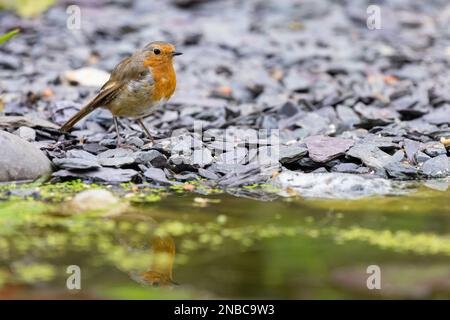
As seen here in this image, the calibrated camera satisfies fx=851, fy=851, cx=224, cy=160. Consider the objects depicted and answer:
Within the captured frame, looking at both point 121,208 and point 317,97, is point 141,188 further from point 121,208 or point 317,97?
point 317,97

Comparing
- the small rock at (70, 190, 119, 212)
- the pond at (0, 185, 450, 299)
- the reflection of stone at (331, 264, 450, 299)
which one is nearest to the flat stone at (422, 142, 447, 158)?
the pond at (0, 185, 450, 299)

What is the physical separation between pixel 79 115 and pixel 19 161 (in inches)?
47.6

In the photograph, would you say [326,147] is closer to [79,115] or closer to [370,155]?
[370,155]

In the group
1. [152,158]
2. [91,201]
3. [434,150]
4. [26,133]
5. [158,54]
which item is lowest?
[91,201]

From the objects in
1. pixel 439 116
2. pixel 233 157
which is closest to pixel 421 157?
pixel 233 157

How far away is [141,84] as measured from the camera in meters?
6.25

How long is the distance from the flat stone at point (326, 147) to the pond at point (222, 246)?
0.79 m

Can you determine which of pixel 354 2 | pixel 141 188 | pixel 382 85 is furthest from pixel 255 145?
pixel 354 2

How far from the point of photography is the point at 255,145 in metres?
6.19

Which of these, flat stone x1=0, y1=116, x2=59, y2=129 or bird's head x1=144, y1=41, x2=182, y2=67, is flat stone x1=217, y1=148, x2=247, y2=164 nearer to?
bird's head x1=144, y1=41, x2=182, y2=67

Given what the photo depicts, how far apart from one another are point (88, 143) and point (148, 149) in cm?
67
